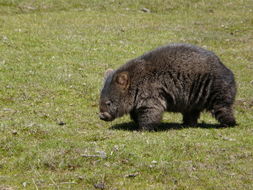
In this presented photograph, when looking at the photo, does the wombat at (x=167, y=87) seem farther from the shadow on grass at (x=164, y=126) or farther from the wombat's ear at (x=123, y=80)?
the shadow on grass at (x=164, y=126)

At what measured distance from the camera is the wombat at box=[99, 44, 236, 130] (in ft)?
44.7

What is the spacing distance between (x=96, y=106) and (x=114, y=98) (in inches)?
102

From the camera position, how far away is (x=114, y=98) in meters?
13.8

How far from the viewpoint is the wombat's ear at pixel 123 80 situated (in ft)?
44.7

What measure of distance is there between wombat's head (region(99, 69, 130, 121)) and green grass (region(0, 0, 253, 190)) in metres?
0.47

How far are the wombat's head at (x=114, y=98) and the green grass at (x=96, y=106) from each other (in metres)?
0.47

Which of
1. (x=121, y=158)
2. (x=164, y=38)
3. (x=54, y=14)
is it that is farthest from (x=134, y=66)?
(x=54, y=14)

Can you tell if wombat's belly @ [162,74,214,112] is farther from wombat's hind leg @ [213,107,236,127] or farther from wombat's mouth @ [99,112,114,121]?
wombat's mouth @ [99,112,114,121]

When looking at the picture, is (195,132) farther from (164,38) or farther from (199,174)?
(164,38)

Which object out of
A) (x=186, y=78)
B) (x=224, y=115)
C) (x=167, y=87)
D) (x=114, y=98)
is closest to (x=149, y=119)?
(x=167, y=87)

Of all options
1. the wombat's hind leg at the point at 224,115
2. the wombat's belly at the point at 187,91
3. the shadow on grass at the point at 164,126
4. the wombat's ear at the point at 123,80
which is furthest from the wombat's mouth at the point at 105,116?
the wombat's hind leg at the point at 224,115

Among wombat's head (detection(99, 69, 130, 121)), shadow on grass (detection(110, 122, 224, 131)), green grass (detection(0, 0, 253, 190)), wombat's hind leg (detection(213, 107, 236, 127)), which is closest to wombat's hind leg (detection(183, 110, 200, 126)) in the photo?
shadow on grass (detection(110, 122, 224, 131))

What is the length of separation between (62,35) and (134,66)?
11659 millimetres

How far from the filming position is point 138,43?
2517 cm
